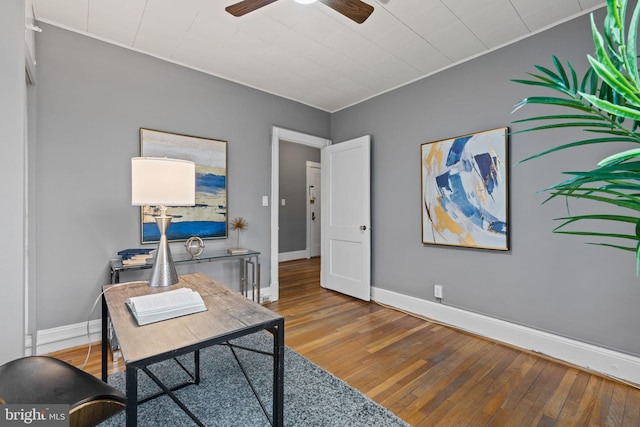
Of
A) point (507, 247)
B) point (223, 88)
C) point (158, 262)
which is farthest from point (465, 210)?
point (223, 88)

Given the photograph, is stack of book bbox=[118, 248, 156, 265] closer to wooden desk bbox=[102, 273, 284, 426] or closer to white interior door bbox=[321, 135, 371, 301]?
wooden desk bbox=[102, 273, 284, 426]

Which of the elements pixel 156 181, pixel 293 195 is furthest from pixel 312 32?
pixel 293 195

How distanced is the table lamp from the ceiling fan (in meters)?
0.93

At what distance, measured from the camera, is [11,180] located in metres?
1.33

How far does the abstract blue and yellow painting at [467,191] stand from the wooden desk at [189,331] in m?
2.13

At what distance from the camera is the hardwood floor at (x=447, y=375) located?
5.41 feet

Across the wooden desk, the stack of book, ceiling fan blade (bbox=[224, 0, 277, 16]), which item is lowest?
the wooden desk

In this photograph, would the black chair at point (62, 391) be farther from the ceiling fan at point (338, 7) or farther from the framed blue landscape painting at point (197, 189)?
the ceiling fan at point (338, 7)

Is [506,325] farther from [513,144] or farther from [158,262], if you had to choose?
[158,262]

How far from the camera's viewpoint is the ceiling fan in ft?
5.44

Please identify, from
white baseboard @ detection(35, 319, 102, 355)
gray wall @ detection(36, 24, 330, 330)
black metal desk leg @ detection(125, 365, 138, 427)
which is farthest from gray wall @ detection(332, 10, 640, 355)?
white baseboard @ detection(35, 319, 102, 355)

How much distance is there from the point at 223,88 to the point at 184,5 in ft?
3.68

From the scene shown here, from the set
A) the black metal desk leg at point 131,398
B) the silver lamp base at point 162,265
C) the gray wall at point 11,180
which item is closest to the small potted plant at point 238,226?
the silver lamp base at point 162,265

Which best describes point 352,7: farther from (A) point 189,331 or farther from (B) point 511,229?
(B) point 511,229
